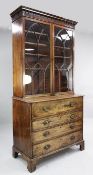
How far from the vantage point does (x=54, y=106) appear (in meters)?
2.68

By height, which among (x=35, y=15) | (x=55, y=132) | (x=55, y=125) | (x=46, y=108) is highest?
(x=35, y=15)

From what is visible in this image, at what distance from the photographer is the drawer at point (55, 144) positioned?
2.51m

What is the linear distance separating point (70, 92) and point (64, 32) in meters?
0.99

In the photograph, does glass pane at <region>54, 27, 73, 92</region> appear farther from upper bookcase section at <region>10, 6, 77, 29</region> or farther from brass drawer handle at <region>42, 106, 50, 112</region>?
brass drawer handle at <region>42, 106, 50, 112</region>

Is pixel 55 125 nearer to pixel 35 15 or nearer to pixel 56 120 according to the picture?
pixel 56 120

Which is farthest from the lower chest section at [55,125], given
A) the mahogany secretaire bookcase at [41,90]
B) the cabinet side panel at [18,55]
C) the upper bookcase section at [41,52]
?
the cabinet side panel at [18,55]

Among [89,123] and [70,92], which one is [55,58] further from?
[89,123]

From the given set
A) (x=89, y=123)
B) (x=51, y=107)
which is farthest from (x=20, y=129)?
(x=89, y=123)

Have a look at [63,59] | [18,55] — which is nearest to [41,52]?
[18,55]

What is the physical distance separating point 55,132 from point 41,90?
0.65 meters

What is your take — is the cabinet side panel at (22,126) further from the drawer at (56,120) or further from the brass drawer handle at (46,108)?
the brass drawer handle at (46,108)

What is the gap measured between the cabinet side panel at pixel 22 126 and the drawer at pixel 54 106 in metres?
0.11

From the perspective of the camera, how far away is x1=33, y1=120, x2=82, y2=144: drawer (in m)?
2.50

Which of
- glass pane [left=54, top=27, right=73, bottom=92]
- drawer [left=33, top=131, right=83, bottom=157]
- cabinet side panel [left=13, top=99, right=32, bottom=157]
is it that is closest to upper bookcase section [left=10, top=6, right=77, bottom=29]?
glass pane [left=54, top=27, right=73, bottom=92]
